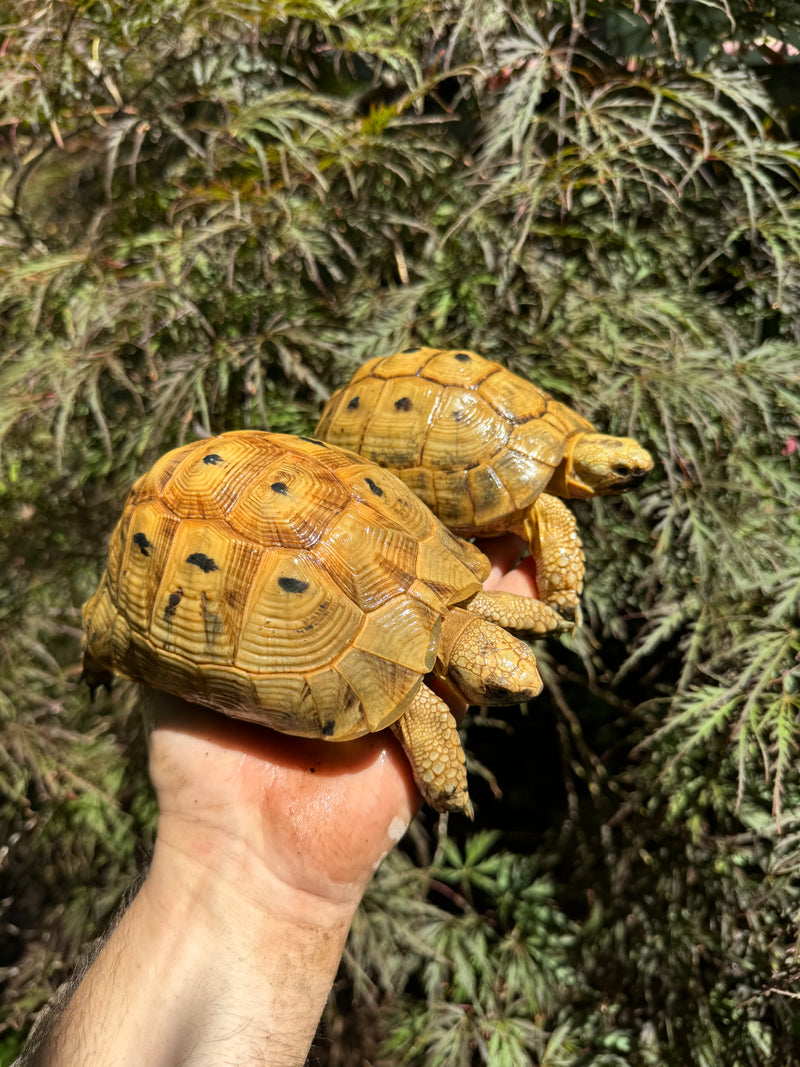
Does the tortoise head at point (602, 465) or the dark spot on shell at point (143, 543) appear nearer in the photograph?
the dark spot on shell at point (143, 543)

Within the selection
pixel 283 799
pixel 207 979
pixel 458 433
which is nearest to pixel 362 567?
pixel 458 433

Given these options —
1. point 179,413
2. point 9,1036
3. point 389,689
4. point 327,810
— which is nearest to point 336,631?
point 389,689

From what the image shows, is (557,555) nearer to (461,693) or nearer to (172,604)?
(461,693)

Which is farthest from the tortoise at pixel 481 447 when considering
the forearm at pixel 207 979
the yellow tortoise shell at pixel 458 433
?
the forearm at pixel 207 979

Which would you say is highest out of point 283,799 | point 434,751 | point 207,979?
point 434,751

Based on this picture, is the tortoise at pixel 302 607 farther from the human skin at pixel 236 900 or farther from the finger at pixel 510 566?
the finger at pixel 510 566

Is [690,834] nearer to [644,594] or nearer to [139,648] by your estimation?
[644,594]

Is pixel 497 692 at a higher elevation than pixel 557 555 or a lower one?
lower
